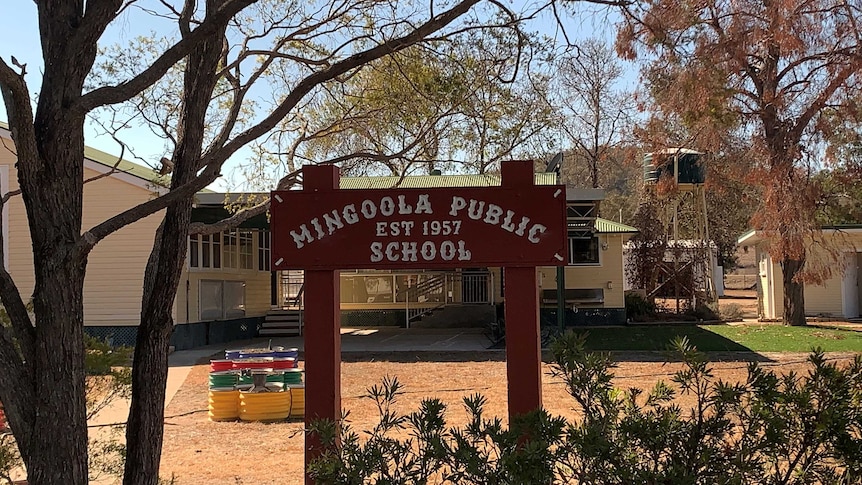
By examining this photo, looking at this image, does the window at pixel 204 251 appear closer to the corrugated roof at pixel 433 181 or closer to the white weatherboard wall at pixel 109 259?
the white weatherboard wall at pixel 109 259

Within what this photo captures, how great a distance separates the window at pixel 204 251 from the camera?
19.5 metres

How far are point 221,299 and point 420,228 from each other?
1729 cm

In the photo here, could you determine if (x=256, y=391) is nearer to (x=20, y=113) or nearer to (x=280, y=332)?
(x=20, y=113)

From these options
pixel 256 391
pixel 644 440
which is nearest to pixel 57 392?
pixel 644 440

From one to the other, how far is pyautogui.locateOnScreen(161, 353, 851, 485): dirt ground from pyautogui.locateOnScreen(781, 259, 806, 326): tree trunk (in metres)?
7.18

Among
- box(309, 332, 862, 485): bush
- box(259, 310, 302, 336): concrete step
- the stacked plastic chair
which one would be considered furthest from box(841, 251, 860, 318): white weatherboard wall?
box(309, 332, 862, 485): bush

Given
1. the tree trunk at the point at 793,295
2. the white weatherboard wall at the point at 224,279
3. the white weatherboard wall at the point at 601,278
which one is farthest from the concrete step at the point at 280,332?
the tree trunk at the point at 793,295

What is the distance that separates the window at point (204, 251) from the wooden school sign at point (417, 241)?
14.5 meters

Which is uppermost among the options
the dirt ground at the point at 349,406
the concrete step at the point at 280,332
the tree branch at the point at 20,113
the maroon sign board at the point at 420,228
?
the tree branch at the point at 20,113

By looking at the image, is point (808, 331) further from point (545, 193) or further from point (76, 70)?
point (76, 70)

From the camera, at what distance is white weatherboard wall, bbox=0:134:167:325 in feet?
59.7

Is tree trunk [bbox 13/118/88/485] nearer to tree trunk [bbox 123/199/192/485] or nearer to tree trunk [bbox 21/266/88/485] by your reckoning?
tree trunk [bbox 21/266/88/485]

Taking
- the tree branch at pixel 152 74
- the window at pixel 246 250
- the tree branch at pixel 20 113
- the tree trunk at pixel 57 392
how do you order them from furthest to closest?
the window at pixel 246 250 < the tree branch at pixel 152 74 < the tree trunk at pixel 57 392 < the tree branch at pixel 20 113

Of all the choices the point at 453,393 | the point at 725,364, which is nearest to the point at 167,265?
the point at 453,393
